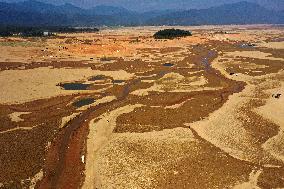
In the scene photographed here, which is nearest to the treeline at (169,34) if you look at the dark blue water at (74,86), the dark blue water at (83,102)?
the dark blue water at (74,86)

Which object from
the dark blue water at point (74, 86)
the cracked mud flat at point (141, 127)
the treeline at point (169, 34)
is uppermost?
the treeline at point (169, 34)

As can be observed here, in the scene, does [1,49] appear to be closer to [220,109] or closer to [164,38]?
[164,38]

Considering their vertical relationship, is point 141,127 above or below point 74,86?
below

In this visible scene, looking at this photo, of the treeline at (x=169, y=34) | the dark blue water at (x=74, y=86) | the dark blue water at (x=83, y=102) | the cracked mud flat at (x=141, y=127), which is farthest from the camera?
the treeline at (x=169, y=34)

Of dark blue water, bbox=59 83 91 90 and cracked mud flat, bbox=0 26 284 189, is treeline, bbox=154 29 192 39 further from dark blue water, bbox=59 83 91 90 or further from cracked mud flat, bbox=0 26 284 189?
dark blue water, bbox=59 83 91 90

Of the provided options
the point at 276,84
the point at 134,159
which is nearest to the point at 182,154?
the point at 134,159

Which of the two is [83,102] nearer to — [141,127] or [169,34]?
[141,127]

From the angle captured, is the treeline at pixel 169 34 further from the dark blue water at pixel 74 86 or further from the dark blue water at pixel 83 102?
the dark blue water at pixel 83 102

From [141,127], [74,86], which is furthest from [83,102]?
[141,127]
